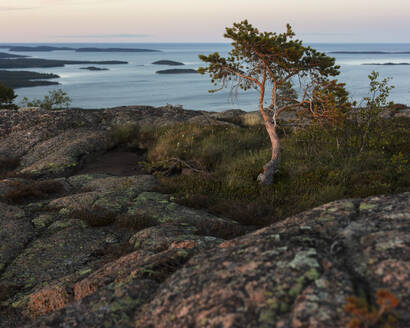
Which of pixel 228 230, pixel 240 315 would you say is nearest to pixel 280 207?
pixel 228 230

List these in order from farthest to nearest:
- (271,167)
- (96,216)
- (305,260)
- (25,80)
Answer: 1. (25,80)
2. (271,167)
3. (96,216)
4. (305,260)

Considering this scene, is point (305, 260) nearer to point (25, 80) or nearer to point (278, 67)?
point (278, 67)

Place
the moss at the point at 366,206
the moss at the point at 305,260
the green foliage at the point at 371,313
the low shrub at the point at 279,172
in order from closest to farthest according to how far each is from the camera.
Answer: the green foliage at the point at 371,313
the moss at the point at 305,260
the moss at the point at 366,206
the low shrub at the point at 279,172

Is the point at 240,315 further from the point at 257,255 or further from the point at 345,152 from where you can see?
the point at 345,152

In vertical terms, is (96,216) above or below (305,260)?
below

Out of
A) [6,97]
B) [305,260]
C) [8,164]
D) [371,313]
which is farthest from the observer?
[6,97]

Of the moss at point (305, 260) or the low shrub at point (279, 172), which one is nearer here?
the moss at point (305, 260)

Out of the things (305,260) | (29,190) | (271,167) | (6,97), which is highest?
(305,260)

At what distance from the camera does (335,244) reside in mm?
3352

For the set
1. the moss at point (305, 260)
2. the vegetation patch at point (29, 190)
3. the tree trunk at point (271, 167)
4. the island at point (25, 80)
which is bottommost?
the vegetation patch at point (29, 190)

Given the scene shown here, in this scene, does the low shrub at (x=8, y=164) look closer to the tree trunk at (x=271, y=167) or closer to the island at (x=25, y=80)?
the tree trunk at (x=271, y=167)

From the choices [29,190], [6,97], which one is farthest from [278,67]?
[6,97]

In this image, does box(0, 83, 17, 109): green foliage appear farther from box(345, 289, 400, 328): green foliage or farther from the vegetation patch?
box(345, 289, 400, 328): green foliage

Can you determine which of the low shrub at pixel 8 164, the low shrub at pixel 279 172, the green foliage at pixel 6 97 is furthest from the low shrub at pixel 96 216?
the green foliage at pixel 6 97
